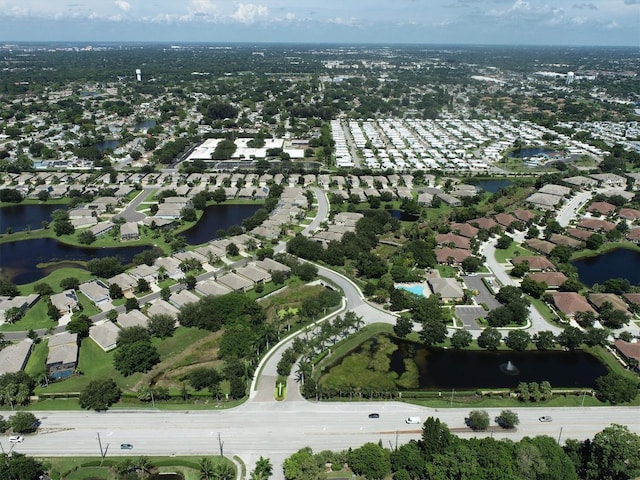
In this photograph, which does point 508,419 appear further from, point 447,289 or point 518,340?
point 447,289

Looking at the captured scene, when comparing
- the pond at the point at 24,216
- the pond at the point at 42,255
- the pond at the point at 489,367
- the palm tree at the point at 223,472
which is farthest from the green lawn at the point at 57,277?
the pond at the point at 489,367

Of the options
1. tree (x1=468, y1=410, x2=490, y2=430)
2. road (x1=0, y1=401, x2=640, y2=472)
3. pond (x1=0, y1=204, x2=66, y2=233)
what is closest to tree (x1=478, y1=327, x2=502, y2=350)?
road (x1=0, y1=401, x2=640, y2=472)

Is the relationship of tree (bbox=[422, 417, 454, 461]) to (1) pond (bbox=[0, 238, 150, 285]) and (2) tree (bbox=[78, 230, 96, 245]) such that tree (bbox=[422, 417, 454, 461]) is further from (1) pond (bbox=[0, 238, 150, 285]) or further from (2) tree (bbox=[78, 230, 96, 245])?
(2) tree (bbox=[78, 230, 96, 245])

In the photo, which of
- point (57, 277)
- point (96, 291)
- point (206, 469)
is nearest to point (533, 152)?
point (96, 291)

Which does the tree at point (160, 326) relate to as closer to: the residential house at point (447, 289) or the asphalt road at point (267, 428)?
the asphalt road at point (267, 428)

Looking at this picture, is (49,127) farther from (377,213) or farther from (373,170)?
(377,213)

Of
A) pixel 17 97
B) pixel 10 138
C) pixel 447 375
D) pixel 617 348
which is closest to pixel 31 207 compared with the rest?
pixel 10 138
